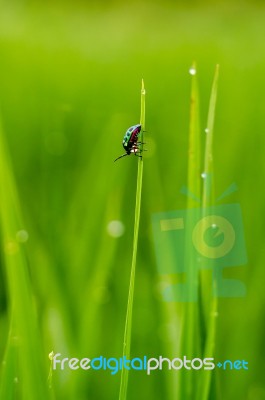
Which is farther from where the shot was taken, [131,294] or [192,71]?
[192,71]

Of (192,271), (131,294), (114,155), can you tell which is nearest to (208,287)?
(192,271)

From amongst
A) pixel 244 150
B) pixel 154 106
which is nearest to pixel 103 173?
pixel 154 106

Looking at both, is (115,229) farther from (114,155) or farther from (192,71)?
(192,71)

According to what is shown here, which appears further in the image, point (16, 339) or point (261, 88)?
point (261, 88)

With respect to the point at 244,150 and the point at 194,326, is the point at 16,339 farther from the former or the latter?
the point at 244,150

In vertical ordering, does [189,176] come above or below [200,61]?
below

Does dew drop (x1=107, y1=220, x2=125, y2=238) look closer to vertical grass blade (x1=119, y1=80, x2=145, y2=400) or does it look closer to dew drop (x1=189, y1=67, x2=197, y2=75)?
vertical grass blade (x1=119, y1=80, x2=145, y2=400)

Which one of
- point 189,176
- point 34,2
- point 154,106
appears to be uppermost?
point 34,2

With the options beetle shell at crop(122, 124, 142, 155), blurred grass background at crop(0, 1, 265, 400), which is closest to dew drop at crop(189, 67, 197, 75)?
blurred grass background at crop(0, 1, 265, 400)

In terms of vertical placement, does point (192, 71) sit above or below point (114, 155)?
above
